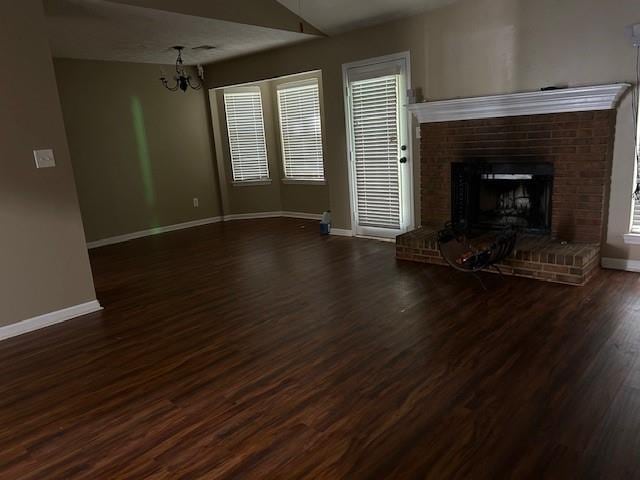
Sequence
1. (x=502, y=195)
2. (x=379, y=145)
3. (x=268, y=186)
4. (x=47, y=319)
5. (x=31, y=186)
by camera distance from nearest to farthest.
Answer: (x=31, y=186) < (x=47, y=319) < (x=502, y=195) < (x=379, y=145) < (x=268, y=186)

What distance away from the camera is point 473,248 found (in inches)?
163

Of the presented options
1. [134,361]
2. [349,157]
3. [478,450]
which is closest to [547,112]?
[349,157]

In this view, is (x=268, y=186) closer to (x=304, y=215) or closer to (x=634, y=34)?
(x=304, y=215)

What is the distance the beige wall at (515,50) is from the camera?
3.73 meters

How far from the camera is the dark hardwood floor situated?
1.92 metres

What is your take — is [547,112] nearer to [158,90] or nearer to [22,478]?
[22,478]

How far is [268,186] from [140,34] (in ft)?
11.0

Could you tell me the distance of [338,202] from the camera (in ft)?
19.8

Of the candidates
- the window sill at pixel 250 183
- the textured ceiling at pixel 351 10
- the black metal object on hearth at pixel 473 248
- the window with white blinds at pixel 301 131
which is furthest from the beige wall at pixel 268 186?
the black metal object on hearth at pixel 473 248

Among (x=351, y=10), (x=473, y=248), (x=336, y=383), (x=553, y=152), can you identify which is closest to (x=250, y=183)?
(x=351, y=10)

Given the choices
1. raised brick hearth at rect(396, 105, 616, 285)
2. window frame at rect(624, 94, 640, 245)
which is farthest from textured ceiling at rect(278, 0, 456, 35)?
window frame at rect(624, 94, 640, 245)

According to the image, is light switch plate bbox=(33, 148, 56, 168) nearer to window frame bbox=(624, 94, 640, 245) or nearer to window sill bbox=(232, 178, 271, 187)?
window sill bbox=(232, 178, 271, 187)

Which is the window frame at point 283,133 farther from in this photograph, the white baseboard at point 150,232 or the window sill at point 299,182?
the white baseboard at point 150,232

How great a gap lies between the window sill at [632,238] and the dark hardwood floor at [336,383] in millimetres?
283
